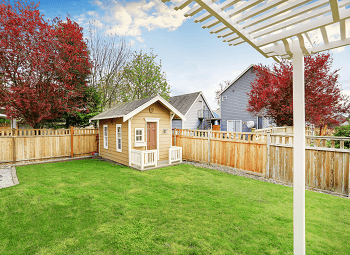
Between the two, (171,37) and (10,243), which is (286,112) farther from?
(10,243)

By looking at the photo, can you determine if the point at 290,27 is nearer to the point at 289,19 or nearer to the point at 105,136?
the point at 289,19

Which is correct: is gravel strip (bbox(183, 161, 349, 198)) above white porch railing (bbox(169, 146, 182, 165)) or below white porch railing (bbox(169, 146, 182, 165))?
below

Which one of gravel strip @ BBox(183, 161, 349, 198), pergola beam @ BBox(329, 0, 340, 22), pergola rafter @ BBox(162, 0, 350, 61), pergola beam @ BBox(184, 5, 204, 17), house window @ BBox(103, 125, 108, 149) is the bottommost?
gravel strip @ BBox(183, 161, 349, 198)

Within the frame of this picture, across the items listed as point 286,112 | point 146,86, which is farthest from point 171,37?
point 286,112

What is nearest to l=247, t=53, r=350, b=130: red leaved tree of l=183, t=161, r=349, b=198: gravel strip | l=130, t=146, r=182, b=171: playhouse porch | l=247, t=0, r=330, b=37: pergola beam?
l=183, t=161, r=349, b=198: gravel strip

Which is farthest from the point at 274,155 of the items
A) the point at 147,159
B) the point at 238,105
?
the point at 238,105

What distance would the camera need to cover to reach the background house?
8703 millimetres

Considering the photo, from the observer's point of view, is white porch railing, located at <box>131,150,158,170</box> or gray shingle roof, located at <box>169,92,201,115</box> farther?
gray shingle roof, located at <box>169,92,201,115</box>

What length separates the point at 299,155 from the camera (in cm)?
179

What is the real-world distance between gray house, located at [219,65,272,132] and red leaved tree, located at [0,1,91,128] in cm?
1474

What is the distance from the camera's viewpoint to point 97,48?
15.8 metres

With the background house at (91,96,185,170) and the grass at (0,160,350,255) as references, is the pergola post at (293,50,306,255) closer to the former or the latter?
the grass at (0,160,350,255)

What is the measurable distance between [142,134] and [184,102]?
13.5 meters

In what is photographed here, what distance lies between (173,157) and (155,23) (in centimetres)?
1026
